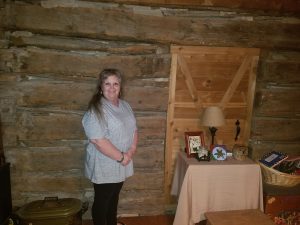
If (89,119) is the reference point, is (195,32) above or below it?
above

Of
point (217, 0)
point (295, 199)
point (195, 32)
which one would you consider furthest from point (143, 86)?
point (295, 199)

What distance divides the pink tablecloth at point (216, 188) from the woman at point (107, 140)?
67 centimetres

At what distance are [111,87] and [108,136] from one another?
43 centimetres

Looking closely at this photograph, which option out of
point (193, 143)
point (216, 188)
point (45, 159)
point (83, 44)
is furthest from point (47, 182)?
point (216, 188)

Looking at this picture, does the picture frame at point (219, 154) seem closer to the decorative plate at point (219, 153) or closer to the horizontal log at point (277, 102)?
the decorative plate at point (219, 153)

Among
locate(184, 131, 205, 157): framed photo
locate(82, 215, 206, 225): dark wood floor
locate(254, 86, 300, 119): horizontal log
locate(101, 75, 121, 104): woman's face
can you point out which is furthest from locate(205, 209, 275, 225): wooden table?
locate(101, 75, 121, 104): woman's face

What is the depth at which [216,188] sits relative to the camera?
9.10 feet

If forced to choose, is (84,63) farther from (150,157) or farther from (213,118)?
(213,118)

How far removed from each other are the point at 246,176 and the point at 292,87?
1.28 m

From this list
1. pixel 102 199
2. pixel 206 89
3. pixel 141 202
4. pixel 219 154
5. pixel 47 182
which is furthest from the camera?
pixel 141 202

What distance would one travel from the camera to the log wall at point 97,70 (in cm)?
270

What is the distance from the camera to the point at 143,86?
297cm

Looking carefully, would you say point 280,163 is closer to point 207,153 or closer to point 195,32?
point 207,153

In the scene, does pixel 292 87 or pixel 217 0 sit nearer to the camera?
pixel 217 0
